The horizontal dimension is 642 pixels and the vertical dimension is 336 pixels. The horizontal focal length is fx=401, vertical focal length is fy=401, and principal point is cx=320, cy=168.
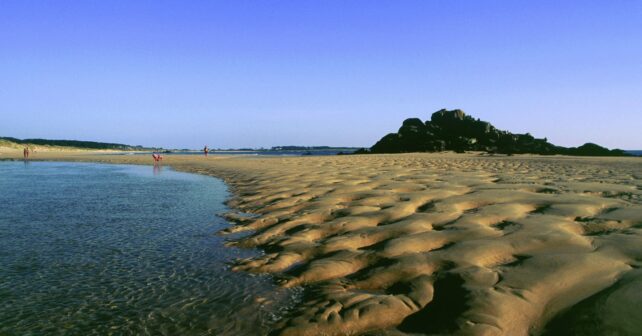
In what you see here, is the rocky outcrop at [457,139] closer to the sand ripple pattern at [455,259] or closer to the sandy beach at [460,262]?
the sand ripple pattern at [455,259]

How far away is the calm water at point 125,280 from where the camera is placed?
283 cm

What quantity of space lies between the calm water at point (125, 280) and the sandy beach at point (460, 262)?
34cm

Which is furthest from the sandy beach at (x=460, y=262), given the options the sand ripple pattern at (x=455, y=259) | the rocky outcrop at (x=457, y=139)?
the rocky outcrop at (x=457, y=139)

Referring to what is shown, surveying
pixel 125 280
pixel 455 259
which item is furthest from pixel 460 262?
pixel 125 280

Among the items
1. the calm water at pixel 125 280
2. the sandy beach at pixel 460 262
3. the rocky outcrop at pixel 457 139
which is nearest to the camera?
the sandy beach at pixel 460 262

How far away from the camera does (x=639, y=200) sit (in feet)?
19.0

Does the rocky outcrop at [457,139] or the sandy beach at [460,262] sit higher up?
the rocky outcrop at [457,139]

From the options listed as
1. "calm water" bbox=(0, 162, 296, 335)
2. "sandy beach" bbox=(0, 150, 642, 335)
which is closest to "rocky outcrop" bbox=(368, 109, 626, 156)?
"sandy beach" bbox=(0, 150, 642, 335)

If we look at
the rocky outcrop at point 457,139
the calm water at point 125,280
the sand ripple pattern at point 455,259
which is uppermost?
the rocky outcrop at point 457,139

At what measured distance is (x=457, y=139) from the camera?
42.4 metres

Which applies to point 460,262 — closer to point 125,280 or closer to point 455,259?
point 455,259

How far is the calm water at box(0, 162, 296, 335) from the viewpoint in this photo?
2828 millimetres

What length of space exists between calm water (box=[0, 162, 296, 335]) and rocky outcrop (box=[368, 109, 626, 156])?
119 ft

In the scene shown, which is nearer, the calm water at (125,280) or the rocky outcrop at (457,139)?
the calm water at (125,280)
